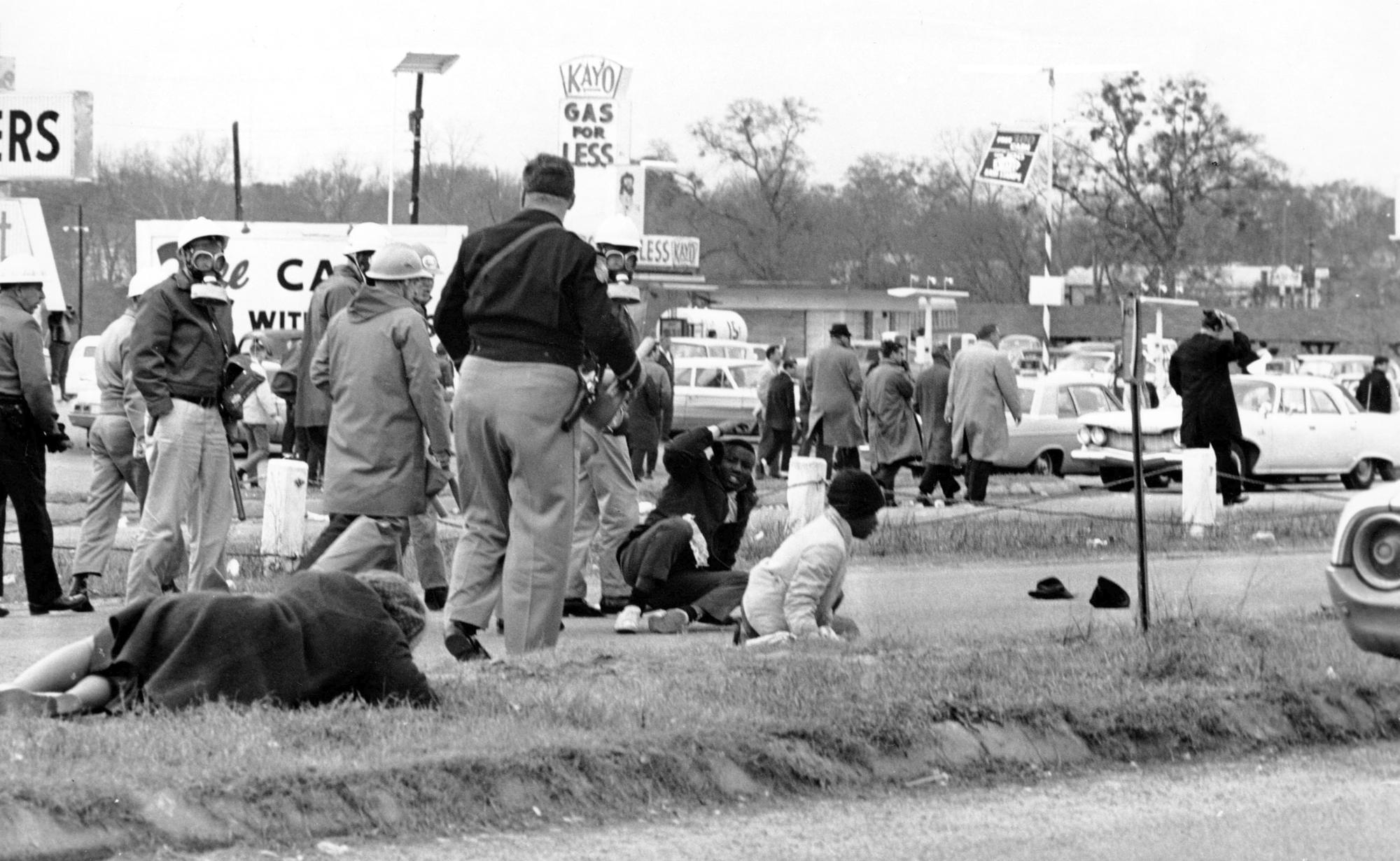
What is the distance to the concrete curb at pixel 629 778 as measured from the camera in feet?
16.9

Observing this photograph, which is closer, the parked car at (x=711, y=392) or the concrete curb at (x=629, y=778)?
the concrete curb at (x=629, y=778)

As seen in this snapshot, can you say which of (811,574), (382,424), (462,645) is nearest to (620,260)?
(382,424)

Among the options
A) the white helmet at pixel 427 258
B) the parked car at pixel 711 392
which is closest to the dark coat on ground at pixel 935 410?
the white helmet at pixel 427 258

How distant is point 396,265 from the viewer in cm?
927

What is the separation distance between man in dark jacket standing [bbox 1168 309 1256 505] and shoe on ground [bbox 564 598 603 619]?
358 inches

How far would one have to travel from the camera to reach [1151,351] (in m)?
37.5

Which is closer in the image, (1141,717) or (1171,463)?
(1141,717)

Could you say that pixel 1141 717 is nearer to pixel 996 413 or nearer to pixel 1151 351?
pixel 996 413

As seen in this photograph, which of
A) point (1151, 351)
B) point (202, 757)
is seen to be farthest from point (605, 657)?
point (1151, 351)

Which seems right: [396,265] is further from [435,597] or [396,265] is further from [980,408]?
[980,408]

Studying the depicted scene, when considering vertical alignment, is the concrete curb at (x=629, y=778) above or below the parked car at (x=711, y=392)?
above

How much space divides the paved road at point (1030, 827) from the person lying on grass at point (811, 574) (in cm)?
211

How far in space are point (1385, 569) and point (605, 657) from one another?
2.96 meters

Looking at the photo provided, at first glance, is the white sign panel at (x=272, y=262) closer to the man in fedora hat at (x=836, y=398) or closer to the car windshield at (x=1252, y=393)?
the man in fedora hat at (x=836, y=398)
